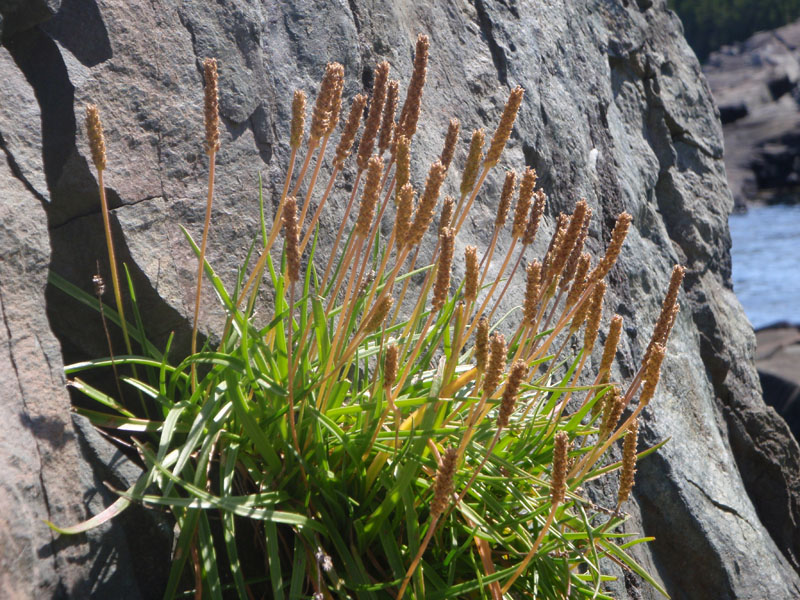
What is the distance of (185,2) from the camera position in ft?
7.77

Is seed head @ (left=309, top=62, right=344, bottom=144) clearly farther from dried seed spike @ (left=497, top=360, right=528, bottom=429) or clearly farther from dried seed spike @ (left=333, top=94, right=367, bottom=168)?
dried seed spike @ (left=497, top=360, right=528, bottom=429)

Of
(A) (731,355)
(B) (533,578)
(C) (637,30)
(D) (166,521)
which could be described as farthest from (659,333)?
(C) (637,30)

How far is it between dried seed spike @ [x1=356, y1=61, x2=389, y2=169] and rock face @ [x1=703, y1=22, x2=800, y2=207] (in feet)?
76.9

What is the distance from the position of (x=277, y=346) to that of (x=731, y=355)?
290 centimetres

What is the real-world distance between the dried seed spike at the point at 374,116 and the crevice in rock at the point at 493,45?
1.75 m

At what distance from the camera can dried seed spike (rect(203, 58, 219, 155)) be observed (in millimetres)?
1628

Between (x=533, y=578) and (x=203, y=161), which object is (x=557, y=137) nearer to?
(x=203, y=161)

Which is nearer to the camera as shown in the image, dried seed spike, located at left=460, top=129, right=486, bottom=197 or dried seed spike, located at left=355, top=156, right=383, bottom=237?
dried seed spike, located at left=355, top=156, right=383, bottom=237

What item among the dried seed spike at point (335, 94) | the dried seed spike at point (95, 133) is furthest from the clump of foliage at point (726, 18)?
the dried seed spike at point (95, 133)

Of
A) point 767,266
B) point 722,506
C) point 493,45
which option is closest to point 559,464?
point 722,506

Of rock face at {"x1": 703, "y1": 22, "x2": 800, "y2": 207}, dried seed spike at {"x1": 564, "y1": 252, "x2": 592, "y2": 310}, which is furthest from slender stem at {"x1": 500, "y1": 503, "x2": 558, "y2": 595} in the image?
rock face at {"x1": 703, "y1": 22, "x2": 800, "y2": 207}

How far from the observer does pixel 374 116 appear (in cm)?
170

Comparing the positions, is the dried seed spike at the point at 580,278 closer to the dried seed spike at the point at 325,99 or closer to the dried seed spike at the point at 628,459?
the dried seed spike at the point at 628,459

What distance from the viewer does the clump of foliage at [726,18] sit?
4156cm
